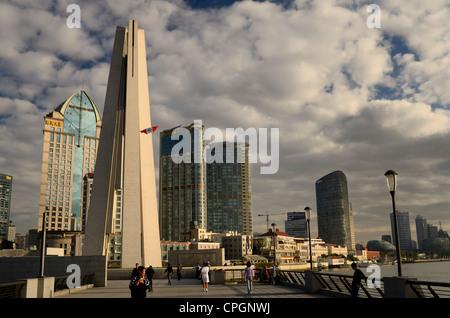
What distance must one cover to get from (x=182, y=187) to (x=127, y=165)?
464 ft

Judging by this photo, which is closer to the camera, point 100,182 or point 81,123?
point 100,182

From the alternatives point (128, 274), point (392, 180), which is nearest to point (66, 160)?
point (128, 274)

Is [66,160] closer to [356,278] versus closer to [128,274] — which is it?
[128,274]

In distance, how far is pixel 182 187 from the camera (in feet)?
611

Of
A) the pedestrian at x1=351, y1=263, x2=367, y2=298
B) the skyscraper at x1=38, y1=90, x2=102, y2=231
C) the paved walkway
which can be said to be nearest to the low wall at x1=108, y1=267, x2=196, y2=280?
the paved walkway

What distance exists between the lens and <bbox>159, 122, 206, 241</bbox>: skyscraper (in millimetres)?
180875

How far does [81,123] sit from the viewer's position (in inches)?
7397

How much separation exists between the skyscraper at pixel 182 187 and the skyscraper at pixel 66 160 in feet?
121

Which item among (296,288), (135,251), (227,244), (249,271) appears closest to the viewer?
(249,271)

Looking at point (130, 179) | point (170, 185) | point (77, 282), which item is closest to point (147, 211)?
point (130, 179)

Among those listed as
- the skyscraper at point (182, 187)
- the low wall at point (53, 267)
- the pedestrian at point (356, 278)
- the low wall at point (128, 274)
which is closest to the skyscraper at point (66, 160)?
the skyscraper at point (182, 187)

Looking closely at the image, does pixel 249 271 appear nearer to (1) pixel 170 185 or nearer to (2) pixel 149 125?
(2) pixel 149 125

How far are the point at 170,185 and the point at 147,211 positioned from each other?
144412 mm

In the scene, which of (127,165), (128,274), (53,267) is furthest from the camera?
(127,165)
